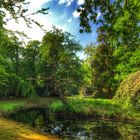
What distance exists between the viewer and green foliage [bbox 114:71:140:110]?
22.2 metres

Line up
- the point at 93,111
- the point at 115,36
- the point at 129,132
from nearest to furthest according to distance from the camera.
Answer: the point at 115,36
the point at 129,132
the point at 93,111

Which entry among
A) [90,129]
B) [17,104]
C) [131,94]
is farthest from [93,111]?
[131,94]

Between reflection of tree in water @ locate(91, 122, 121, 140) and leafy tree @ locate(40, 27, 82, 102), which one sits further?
leafy tree @ locate(40, 27, 82, 102)

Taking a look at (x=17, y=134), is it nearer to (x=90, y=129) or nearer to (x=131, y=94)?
(x=131, y=94)

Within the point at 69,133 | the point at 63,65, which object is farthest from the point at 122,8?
the point at 63,65

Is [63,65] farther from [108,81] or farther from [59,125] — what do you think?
[59,125]

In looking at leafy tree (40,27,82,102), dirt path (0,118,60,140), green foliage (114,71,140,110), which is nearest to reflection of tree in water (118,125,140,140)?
green foliage (114,71,140,110)

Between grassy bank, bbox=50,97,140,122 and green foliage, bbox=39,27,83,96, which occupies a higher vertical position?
Answer: green foliage, bbox=39,27,83,96

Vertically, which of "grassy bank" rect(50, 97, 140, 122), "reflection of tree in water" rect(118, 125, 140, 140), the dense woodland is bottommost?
"reflection of tree in water" rect(118, 125, 140, 140)

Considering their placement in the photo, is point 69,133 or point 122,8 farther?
point 69,133

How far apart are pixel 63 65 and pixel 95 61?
7.81 metres

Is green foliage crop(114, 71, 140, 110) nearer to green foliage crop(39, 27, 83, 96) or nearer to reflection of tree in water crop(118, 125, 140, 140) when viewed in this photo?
reflection of tree in water crop(118, 125, 140, 140)

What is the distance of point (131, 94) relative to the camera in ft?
72.6

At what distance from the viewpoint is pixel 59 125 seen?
106ft
